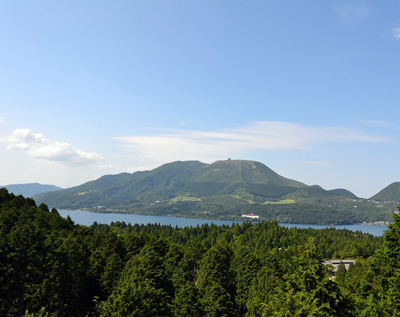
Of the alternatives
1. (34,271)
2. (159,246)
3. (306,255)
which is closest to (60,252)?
(34,271)

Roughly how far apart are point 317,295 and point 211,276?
27.8m

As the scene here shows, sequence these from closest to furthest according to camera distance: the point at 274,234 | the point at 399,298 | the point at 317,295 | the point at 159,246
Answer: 1. the point at 317,295
2. the point at 399,298
3. the point at 159,246
4. the point at 274,234

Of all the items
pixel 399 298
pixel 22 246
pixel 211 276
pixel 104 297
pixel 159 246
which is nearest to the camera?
pixel 399 298

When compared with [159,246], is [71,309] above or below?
below

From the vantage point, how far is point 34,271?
3275 centimetres

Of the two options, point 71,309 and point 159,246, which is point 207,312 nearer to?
point 71,309

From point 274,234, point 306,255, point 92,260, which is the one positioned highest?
point 306,255

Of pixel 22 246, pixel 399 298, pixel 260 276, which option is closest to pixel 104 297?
pixel 22 246

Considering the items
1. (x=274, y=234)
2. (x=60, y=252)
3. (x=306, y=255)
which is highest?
(x=306, y=255)

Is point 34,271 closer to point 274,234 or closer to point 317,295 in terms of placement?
point 317,295

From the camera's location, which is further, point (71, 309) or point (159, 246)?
point (159, 246)

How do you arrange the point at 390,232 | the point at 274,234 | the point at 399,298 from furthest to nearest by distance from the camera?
the point at 274,234
the point at 390,232
the point at 399,298

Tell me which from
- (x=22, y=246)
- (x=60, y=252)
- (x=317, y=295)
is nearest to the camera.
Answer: (x=317, y=295)

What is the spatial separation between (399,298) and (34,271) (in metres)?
33.5
